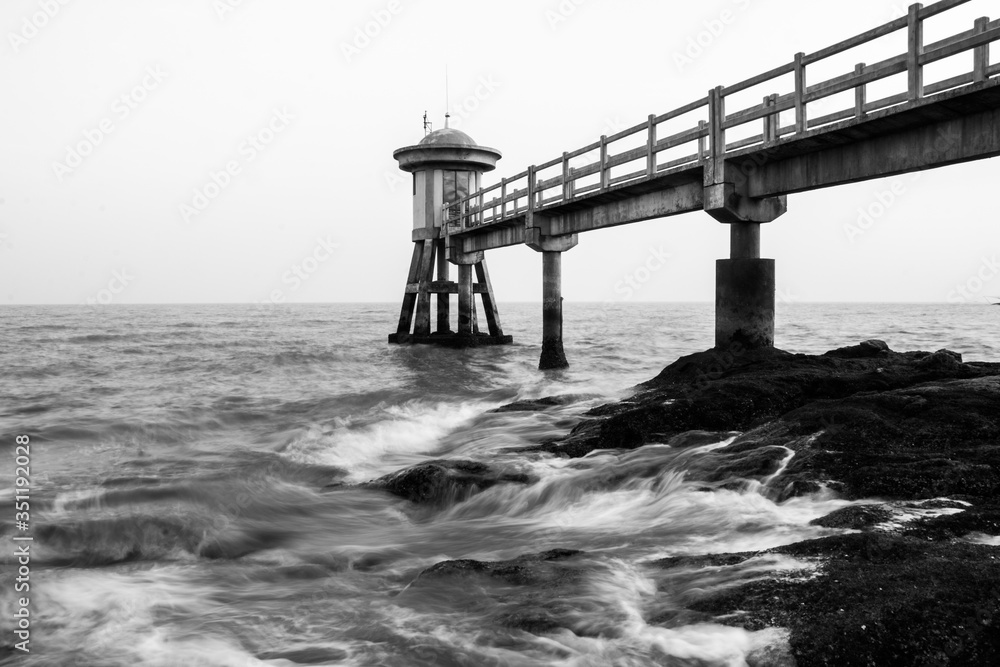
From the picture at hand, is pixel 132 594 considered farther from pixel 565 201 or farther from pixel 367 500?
pixel 565 201

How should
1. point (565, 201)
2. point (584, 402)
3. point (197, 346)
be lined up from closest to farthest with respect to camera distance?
point (584, 402) → point (565, 201) → point (197, 346)

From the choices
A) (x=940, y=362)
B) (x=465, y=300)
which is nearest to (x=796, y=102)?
(x=940, y=362)

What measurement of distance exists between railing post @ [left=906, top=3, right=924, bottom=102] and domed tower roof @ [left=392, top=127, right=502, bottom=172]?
59.6ft

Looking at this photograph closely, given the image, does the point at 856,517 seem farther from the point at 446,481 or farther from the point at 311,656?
the point at 446,481

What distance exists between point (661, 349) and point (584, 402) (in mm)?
17434

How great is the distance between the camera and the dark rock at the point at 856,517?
4.70 m

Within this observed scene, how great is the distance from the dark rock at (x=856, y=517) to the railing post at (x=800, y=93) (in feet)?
18.7

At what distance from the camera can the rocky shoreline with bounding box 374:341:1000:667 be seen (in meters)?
3.44

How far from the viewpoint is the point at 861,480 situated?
17.7 ft

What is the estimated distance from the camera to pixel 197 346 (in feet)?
107

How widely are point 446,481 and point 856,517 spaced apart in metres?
3.80

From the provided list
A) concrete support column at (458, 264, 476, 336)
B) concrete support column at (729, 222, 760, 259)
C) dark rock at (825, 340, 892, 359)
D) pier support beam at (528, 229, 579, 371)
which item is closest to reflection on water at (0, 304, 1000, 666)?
concrete support column at (729, 222, 760, 259)

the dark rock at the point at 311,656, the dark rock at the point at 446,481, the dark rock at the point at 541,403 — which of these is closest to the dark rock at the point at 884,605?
the dark rock at the point at 311,656

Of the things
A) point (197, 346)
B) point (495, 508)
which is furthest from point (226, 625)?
point (197, 346)
